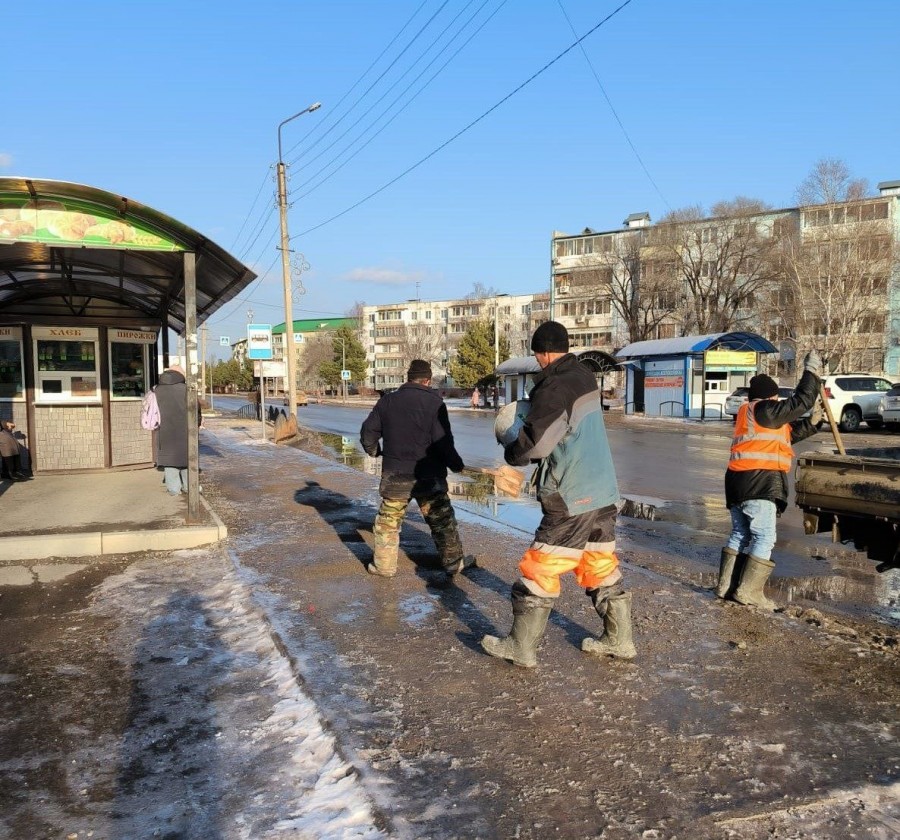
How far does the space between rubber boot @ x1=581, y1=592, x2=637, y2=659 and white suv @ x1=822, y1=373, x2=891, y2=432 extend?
941 inches

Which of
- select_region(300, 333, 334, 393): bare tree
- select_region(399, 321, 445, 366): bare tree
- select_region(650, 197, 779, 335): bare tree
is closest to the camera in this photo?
select_region(650, 197, 779, 335): bare tree

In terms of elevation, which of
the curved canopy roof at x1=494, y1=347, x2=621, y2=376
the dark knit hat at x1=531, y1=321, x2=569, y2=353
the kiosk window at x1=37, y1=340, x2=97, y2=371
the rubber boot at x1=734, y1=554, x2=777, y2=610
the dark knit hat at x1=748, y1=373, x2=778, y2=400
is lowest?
the rubber boot at x1=734, y1=554, x2=777, y2=610

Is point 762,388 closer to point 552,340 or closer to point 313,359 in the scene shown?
point 552,340

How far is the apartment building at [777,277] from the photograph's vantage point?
132 ft

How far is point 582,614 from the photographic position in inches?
206

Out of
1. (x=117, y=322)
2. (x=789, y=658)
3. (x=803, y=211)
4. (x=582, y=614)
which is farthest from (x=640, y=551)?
(x=803, y=211)

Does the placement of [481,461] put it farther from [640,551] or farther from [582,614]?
[582,614]

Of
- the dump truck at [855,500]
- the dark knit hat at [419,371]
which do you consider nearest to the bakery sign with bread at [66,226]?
the dark knit hat at [419,371]

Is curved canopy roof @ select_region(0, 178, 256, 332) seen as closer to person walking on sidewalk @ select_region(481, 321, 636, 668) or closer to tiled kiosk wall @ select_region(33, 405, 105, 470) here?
tiled kiosk wall @ select_region(33, 405, 105, 470)

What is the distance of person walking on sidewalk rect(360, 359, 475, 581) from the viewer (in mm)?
6035

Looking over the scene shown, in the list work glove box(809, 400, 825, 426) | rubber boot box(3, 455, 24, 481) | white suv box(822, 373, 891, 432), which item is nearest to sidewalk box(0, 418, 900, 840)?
work glove box(809, 400, 825, 426)

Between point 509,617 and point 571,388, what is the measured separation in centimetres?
198

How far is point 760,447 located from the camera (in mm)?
5414

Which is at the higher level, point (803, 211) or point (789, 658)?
point (803, 211)
